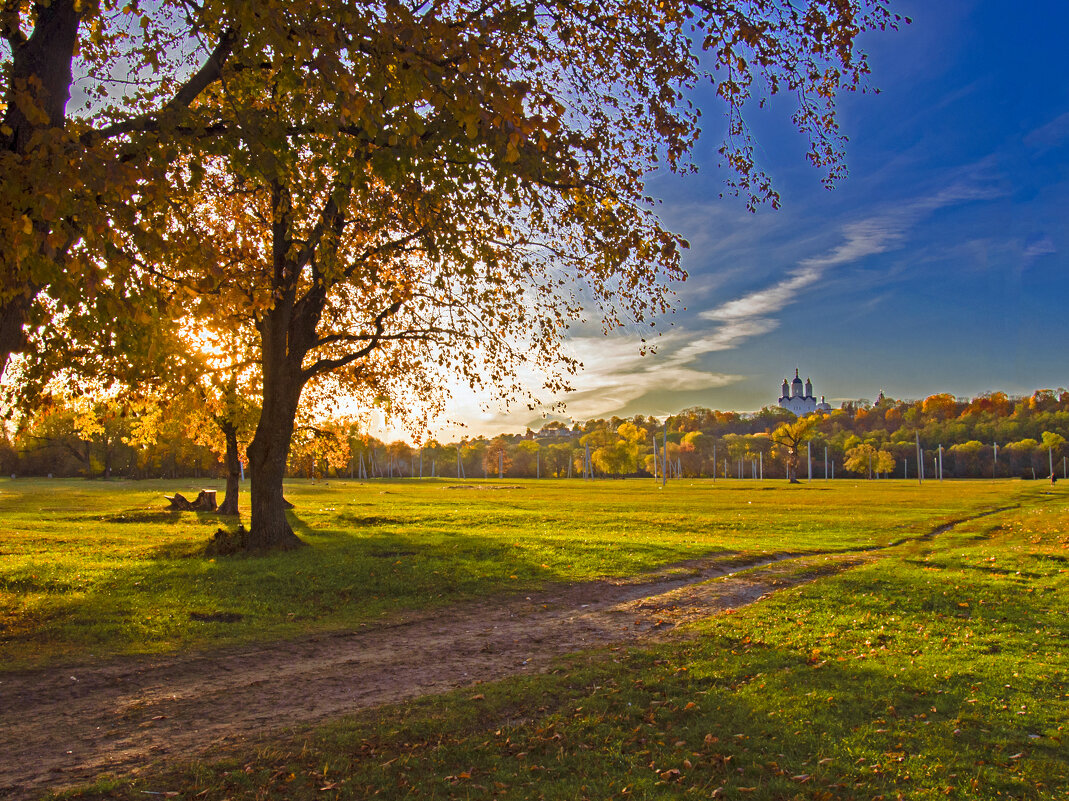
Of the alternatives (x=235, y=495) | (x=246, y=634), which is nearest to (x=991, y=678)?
(x=246, y=634)

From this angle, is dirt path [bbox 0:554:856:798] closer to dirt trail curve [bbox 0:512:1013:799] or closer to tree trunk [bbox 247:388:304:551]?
dirt trail curve [bbox 0:512:1013:799]

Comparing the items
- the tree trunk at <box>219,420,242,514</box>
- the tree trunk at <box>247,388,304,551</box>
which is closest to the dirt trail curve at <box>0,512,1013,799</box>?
the tree trunk at <box>247,388,304,551</box>

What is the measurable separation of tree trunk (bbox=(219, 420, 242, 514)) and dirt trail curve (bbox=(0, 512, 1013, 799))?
20.7m

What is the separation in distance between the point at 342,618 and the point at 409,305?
10118mm

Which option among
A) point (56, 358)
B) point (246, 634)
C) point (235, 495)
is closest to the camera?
point (246, 634)

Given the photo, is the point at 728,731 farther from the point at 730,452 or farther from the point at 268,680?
the point at 730,452

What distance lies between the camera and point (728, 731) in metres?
6.41

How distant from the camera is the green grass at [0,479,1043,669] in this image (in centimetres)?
1087

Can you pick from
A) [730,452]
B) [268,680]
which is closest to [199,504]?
[268,680]

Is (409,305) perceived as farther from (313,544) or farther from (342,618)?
(342,618)

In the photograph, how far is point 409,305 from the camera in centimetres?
1930

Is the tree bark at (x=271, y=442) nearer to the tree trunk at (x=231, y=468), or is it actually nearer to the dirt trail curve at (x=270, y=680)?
the dirt trail curve at (x=270, y=680)

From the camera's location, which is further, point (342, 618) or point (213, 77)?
point (342, 618)

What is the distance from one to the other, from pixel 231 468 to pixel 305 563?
17.5 m
